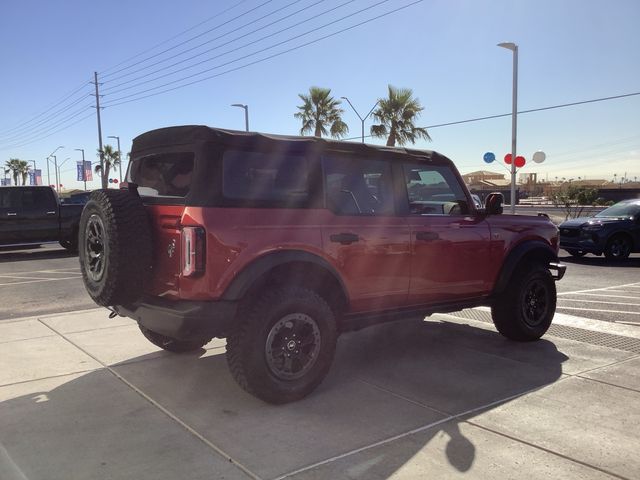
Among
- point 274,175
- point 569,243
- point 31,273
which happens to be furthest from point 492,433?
point 569,243

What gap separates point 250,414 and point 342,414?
64 centimetres

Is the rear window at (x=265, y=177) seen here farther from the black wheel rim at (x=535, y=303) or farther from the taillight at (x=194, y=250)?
the black wheel rim at (x=535, y=303)

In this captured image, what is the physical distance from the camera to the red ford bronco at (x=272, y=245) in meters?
3.62

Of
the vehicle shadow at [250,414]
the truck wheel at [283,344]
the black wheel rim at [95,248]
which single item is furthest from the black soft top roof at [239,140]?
the vehicle shadow at [250,414]

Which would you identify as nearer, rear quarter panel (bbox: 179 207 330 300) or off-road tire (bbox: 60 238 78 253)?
rear quarter panel (bbox: 179 207 330 300)

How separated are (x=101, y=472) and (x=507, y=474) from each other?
86.4 inches

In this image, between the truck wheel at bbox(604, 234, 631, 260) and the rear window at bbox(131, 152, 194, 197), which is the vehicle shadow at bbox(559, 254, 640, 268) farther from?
the rear window at bbox(131, 152, 194, 197)

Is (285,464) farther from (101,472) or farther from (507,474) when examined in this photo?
(507,474)

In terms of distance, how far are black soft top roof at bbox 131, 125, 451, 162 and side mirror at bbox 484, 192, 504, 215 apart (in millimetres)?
822

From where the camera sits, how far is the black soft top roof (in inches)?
149

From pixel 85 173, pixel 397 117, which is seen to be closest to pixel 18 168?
pixel 85 173

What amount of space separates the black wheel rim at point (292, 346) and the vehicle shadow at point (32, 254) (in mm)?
12095

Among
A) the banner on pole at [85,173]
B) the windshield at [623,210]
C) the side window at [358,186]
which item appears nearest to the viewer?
the side window at [358,186]

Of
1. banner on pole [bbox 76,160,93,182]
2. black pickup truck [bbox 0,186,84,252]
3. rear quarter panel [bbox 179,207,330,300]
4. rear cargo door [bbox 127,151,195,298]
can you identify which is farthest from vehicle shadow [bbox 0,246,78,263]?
banner on pole [bbox 76,160,93,182]
